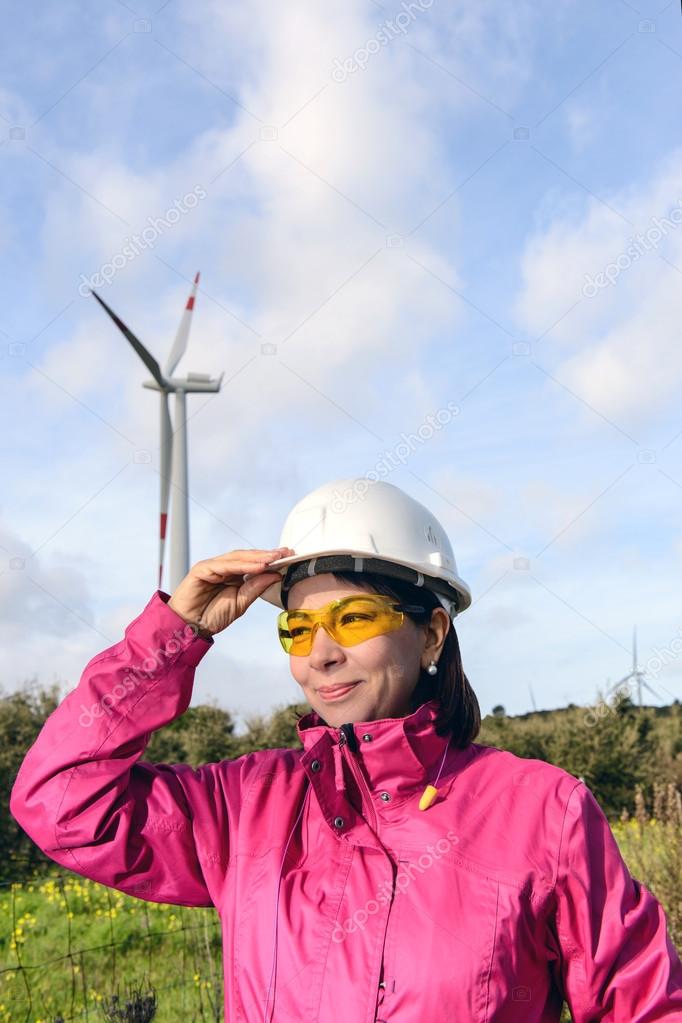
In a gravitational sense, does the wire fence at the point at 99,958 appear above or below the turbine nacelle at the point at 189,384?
below

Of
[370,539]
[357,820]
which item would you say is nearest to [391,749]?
[357,820]

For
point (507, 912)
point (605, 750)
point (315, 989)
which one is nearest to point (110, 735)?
point (315, 989)

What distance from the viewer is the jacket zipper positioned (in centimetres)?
258

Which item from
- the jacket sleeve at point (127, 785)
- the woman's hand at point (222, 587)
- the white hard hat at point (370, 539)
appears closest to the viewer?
the jacket sleeve at point (127, 785)

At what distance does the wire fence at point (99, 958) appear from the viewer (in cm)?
661

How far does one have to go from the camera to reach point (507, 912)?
2.35 m

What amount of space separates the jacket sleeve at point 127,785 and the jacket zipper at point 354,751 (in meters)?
0.44

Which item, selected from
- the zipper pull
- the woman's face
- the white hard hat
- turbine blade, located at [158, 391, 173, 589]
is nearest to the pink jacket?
the zipper pull

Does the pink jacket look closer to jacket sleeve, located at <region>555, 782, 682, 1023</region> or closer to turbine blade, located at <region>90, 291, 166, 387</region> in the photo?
jacket sleeve, located at <region>555, 782, 682, 1023</region>

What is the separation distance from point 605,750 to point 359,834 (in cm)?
1239

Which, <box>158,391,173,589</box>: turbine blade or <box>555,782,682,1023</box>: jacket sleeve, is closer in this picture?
<box>555,782,682,1023</box>: jacket sleeve

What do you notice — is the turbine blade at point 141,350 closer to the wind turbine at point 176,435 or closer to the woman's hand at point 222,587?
the wind turbine at point 176,435

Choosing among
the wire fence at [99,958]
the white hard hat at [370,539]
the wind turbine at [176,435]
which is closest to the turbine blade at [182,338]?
the wind turbine at [176,435]

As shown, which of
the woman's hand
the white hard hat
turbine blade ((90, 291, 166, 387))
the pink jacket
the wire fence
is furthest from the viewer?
turbine blade ((90, 291, 166, 387))
